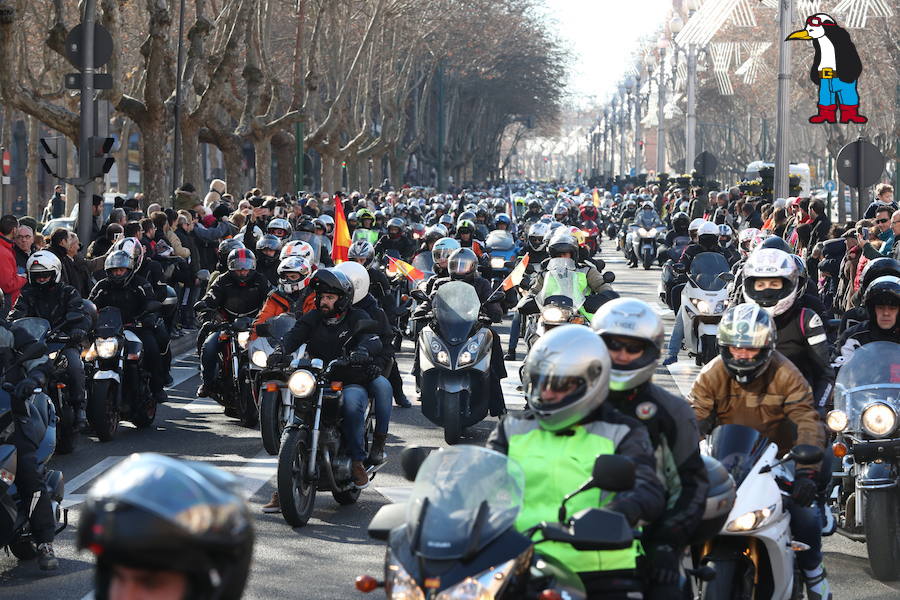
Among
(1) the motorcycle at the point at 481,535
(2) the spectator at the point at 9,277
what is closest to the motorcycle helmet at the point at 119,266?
(2) the spectator at the point at 9,277

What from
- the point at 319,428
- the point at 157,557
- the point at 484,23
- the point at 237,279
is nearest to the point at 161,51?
the point at 237,279

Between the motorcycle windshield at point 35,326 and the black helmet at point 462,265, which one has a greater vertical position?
the black helmet at point 462,265

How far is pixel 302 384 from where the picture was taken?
9.39 m

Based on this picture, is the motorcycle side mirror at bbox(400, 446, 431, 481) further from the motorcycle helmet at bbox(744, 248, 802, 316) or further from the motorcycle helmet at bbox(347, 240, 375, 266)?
the motorcycle helmet at bbox(347, 240, 375, 266)

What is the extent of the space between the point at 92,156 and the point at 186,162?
14.6 metres

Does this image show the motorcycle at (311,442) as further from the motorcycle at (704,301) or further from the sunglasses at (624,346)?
the motorcycle at (704,301)

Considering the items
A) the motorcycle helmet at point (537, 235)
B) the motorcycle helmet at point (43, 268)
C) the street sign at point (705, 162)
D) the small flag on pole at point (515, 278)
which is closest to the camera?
the motorcycle helmet at point (43, 268)

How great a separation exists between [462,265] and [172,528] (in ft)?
34.9

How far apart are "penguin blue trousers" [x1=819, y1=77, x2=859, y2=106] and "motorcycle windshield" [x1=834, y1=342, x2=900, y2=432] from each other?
1879 cm

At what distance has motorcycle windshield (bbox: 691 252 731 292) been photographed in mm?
17141

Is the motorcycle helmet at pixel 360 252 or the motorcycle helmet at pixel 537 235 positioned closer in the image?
the motorcycle helmet at pixel 360 252

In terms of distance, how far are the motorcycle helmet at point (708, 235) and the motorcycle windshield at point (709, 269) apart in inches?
17.7

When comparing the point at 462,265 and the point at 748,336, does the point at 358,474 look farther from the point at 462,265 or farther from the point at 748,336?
the point at 462,265

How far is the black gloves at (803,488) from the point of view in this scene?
21.0 ft
